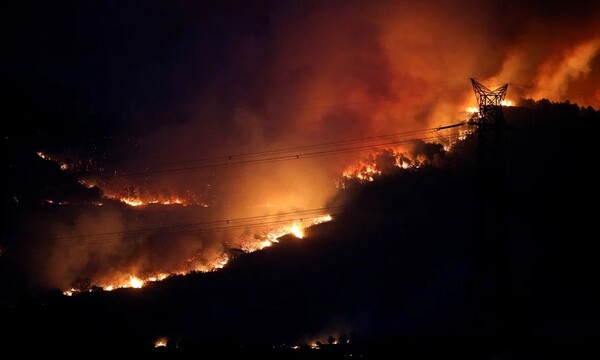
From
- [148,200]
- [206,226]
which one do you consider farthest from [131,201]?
[206,226]

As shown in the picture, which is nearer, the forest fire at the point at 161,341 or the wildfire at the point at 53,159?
the forest fire at the point at 161,341

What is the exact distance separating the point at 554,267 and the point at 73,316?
44.3 m

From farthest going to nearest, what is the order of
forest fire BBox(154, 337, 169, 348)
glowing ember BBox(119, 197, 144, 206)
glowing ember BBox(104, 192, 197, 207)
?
1. glowing ember BBox(104, 192, 197, 207)
2. glowing ember BBox(119, 197, 144, 206)
3. forest fire BBox(154, 337, 169, 348)

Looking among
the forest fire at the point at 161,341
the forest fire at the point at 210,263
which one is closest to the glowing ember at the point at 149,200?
the forest fire at the point at 210,263

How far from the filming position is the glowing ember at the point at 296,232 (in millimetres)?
56075

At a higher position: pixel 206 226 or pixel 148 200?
pixel 148 200

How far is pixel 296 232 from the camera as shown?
2303 inches

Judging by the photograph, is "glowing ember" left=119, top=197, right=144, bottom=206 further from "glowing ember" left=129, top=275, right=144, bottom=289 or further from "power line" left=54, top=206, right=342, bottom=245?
"glowing ember" left=129, top=275, right=144, bottom=289

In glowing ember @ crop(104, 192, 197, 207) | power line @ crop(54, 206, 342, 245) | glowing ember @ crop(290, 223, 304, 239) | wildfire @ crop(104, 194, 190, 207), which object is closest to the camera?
glowing ember @ crop(290, 223, 304, 239)

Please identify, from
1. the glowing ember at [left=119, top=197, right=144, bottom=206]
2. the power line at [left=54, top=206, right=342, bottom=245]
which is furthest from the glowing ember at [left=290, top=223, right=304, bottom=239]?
the glowing ember at [left=119, top=197, right=144, bottom=206]

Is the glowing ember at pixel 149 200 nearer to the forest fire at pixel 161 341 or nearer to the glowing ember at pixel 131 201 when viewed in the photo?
the glowing ember at pixel 131 201

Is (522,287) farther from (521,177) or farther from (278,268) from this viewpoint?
(278,268)

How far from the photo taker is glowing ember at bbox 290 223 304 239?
184 feet

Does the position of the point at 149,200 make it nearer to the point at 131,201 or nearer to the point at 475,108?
the point at 131,201
